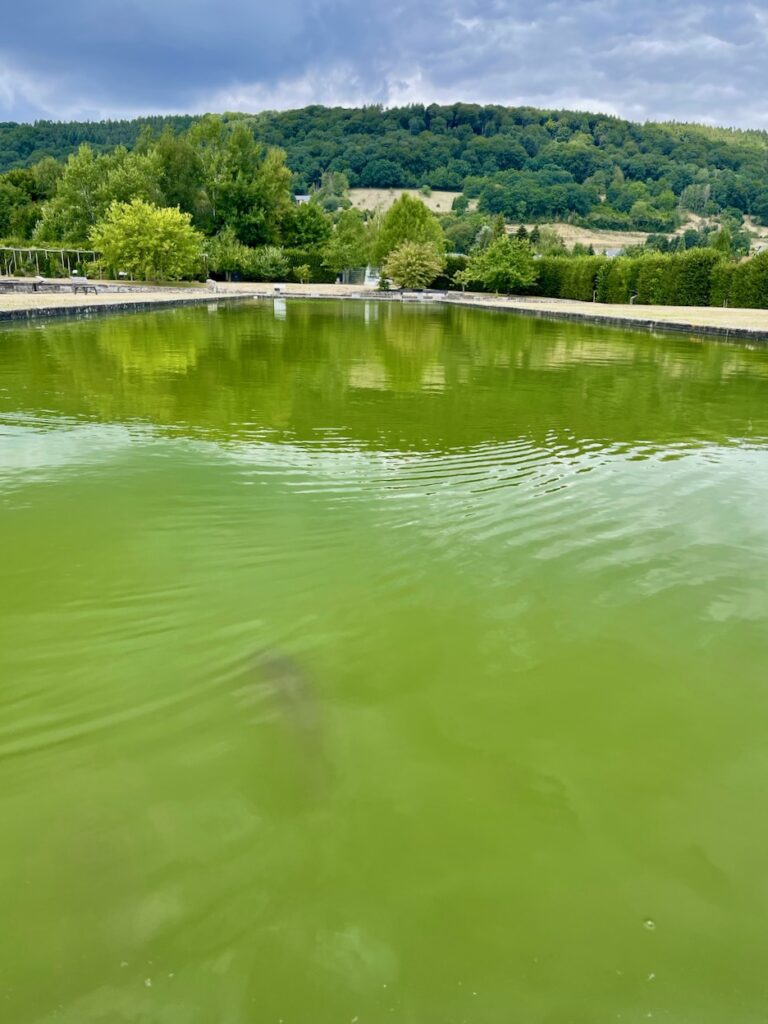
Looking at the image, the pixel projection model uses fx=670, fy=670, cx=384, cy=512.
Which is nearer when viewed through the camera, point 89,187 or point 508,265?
point 508,265

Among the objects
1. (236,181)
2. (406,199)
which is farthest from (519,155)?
(236,181)

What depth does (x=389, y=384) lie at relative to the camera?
10.6 meters

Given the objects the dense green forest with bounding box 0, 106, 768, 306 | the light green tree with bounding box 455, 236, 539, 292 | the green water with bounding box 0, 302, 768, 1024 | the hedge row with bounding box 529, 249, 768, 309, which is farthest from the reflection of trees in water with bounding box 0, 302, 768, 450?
the light green tree with bounding box 455, 236, 539, 292

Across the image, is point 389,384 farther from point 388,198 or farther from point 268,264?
point 388,198

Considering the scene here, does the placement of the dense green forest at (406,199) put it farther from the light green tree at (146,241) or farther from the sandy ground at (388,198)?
the sandy ground at (388,198)

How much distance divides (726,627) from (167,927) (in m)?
3.06

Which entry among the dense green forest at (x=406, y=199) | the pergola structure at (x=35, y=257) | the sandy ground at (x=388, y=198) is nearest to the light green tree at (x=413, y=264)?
the dense green forest at (x=406, y=199)

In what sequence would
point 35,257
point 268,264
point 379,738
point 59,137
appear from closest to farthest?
1. point 379,738
2. point 35,257
3. point 268,264
4. point 59,137

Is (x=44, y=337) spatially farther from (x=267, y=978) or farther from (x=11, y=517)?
(x=267, y=978)

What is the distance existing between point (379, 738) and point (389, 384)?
27.8 feet

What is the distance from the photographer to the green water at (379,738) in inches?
71.0

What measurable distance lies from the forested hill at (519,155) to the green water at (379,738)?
394ft

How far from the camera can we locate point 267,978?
1.75 metres

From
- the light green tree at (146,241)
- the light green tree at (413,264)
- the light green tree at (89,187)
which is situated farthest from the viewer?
the light green tree at (89,187)
